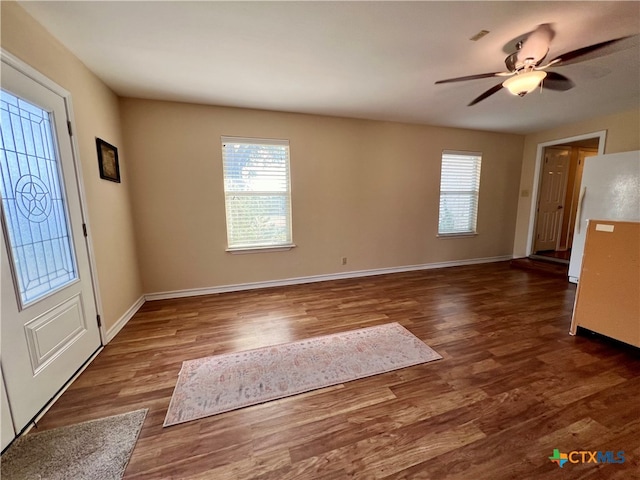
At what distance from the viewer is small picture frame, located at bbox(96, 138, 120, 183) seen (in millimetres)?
2413

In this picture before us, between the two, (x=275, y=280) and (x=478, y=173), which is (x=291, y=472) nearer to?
(x=275, y=280)

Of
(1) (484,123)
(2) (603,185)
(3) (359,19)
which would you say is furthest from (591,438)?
(1) (484,123)

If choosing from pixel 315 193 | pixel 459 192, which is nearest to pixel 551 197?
pixel 459 192

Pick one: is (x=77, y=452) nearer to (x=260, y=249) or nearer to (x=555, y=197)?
(x=260, y=249)

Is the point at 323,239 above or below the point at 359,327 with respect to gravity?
above

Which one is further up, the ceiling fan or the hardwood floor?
the ceiling fan

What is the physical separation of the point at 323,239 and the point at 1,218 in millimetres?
3174

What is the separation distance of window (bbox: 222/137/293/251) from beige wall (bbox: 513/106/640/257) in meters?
4.63

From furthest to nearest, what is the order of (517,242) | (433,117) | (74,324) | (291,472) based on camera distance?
(517,242)
(433,117)
(74,324)
(291,472)

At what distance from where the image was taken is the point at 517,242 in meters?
5.21

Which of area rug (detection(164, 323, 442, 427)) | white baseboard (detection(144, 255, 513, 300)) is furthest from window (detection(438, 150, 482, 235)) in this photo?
area rug (detection(164, 323, 442, 427))

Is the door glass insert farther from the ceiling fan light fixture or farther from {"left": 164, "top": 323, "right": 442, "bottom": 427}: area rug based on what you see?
the ceiling fan light fixture

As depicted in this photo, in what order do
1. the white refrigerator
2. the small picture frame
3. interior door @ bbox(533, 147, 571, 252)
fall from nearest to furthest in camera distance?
1. the small picture frame
2. the white refrigerator
3. interior door @ bbox(533, 147, 571, 252)

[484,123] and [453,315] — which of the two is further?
[484,123]
